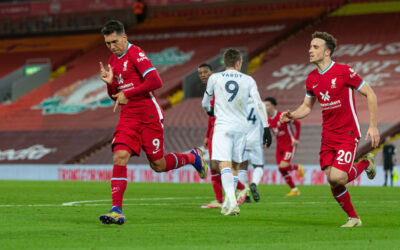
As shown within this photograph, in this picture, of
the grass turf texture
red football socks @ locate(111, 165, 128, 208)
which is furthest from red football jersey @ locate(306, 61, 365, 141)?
red football socks @ locate(111, 165, 128, 208)

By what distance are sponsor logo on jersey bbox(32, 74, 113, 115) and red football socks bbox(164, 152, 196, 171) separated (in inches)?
1046

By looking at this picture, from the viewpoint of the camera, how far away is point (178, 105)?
1352 inches

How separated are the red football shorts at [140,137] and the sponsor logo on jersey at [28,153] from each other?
2475 centimetres

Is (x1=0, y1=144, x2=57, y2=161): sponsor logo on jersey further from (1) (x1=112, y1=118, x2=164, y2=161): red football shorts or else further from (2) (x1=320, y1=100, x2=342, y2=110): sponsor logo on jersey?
(2) (x1=320, y1=100, x2=342, y2=110): sponsor logo on jersey

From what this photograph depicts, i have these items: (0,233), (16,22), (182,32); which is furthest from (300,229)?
(16,22)

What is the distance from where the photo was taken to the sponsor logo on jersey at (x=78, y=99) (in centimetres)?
3756

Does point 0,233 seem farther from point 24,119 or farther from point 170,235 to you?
point 24,119

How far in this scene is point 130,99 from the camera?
897cm

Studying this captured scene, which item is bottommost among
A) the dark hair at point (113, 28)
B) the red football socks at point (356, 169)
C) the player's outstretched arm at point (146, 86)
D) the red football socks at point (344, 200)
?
the red football socks at point (344, 200)

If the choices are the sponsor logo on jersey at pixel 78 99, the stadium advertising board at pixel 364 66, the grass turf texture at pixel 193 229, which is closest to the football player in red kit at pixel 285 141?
the grass turf texture at pixel 193 229

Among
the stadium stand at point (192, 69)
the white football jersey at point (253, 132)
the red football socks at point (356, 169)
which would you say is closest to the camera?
the red football socks at point (356, 169)

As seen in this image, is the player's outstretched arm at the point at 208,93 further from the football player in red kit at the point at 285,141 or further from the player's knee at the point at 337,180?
the football player in red kit at the point at 285,141

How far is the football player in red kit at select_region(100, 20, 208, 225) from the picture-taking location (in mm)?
8602

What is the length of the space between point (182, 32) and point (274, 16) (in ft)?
17.0
